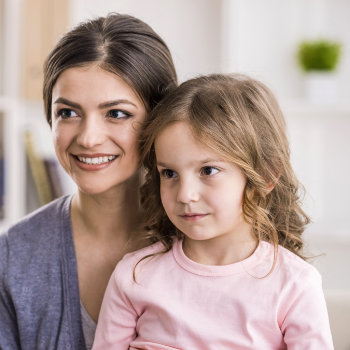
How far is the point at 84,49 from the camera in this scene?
147 cm

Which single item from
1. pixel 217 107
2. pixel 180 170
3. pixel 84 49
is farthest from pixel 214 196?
pixel 84 49

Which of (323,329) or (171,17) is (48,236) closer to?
(323,329)

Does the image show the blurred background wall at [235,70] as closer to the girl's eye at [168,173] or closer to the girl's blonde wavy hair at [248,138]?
the girl's blonde wavy hair at [248,138]

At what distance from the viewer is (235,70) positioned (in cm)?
292

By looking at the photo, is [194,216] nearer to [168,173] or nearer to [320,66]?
[168,173]

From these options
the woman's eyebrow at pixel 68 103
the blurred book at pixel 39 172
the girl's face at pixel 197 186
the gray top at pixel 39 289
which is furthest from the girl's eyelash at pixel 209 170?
the blurred book at pixel 39 172

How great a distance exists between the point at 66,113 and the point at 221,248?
1.61 ft

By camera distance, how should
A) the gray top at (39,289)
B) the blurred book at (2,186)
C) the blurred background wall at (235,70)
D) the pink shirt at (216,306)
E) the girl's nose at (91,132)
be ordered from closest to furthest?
1. the pink shirt at (216,306)
2. the girl's nose at (91,132)
3. the gray top at (39,289)
4. the blurred background wall at (235,70)
5. the blurred book at (2,186)

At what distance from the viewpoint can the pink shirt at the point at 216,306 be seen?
1.21 meters

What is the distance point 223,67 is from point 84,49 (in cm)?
156

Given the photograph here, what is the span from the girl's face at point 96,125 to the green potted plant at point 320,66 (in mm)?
1691

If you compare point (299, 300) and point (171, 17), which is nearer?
point (299, 300)

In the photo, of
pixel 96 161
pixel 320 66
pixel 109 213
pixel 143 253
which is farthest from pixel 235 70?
pixel 143 253

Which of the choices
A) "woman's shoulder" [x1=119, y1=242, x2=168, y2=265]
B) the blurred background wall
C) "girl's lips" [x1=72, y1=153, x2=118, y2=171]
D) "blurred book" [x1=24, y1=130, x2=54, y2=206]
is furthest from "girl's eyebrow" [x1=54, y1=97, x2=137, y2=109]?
"blurred book" [x1=24, y1=130, x2=54, y2=206]
